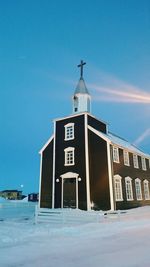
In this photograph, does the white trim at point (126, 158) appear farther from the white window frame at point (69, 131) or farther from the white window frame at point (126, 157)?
the white window frame at point (69, 131)

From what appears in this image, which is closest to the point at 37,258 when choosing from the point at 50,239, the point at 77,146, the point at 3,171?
the point at 50,239

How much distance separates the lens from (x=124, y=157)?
2239 centimetres

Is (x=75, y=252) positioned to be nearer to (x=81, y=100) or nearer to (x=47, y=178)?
(x=47, y=178)

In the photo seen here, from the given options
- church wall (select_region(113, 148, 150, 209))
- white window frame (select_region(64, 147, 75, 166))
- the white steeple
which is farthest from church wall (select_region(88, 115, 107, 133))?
white window frame (select_region(64, 147, 75, 166))

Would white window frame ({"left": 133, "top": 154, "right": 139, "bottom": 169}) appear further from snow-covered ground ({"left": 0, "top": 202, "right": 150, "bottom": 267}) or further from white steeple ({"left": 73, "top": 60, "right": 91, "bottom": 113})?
snow-covered ground ({"left": 0, "top": 202, "right": 150, "bottom": 267})

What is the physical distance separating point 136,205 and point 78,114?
1031 centimetres

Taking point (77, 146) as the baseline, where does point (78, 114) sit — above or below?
above

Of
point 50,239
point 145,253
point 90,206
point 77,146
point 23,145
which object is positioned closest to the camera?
point 145,253

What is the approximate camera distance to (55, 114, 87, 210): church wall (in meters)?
19.1

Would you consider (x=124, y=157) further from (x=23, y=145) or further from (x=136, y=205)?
(x=23, y=145)

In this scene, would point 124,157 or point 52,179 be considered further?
point 124,157

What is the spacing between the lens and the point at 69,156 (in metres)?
20.6

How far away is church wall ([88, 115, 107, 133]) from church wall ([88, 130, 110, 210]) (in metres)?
1.26

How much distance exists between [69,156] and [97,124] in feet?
13.1
